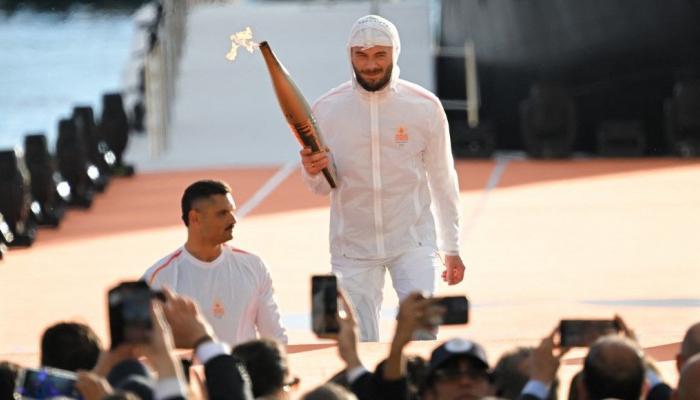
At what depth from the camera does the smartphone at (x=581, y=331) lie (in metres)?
7.12

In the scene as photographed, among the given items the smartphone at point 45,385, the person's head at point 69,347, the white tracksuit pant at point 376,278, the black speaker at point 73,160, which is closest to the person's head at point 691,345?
the person's head at point 69,347

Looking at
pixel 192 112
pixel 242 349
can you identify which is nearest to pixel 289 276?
pixel 242 349

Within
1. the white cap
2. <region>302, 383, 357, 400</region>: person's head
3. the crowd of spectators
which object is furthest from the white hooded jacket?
<region>302, 383, 357, 400</region>: person's head

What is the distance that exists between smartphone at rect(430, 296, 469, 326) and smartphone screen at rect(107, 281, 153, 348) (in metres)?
1.10

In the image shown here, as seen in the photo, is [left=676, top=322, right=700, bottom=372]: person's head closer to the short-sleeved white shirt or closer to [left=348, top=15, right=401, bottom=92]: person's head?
the short-sleeved white shirt

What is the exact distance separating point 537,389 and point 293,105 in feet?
11.2

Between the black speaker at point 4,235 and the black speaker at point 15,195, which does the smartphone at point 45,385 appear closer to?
the black speaker at point 15,195

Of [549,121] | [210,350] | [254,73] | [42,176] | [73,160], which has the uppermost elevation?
[254,73]

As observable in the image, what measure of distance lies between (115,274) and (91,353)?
929 centimetres

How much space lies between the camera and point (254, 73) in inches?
1092

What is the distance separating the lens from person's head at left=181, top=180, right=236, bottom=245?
9.51 metres

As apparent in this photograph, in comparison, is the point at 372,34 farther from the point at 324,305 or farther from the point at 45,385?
the point at 45,385

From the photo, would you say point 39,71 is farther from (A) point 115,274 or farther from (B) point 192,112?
(A) point 115,274

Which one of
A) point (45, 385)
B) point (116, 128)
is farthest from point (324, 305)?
point (116, 128)
